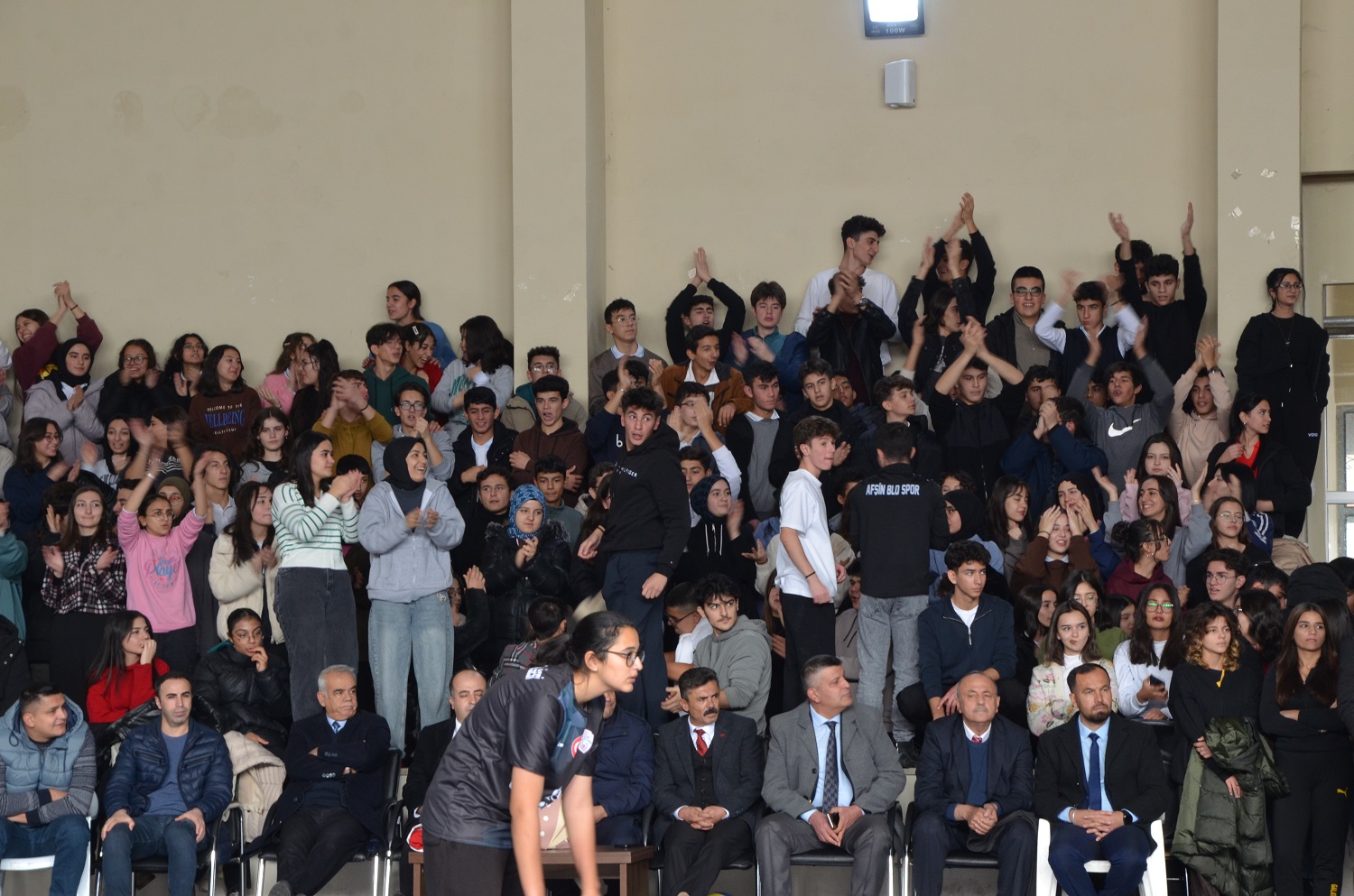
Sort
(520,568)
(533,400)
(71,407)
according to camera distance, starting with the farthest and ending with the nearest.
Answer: (71,407) < (533,400) < (520,568)

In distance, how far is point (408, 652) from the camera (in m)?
6.69

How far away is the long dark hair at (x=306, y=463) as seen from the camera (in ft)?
22.1

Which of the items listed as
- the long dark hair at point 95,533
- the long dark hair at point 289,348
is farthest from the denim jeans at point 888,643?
the long dark hair at point 289,348

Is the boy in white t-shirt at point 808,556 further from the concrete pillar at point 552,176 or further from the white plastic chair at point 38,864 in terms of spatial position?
the white plastic chair at point 38,864

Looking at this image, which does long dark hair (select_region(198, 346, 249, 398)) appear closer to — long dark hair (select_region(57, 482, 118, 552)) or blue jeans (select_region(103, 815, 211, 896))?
long dark hair (select_region(57, 482, 118, 552))

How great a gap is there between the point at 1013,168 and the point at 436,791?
608cm

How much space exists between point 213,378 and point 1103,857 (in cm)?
525

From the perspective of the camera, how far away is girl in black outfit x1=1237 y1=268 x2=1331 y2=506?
7926 mm

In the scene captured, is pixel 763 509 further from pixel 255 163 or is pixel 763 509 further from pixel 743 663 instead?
pixel 255 163

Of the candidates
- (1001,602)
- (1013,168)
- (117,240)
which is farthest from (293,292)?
(1001,602)

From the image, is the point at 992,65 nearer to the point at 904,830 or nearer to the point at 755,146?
the point at 755,146

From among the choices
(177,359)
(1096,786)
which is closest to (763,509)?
(1096,786)

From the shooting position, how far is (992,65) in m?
9.19

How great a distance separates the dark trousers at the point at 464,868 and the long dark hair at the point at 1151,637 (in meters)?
3.11
